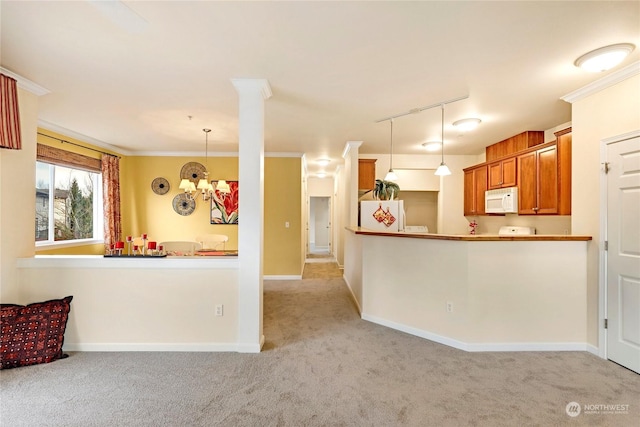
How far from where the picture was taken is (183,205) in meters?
5.80

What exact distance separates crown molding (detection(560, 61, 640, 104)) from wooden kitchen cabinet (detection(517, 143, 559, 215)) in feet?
2.52

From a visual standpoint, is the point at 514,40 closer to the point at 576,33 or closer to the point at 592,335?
the point at 576,33

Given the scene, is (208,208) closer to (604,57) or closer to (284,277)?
(284,277)

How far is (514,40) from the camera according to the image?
2.06 meters

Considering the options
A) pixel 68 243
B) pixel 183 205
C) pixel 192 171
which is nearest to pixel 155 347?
pixel 68 243

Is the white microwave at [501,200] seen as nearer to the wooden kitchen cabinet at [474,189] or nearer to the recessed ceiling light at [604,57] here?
the wooden kitchen cabinet at [474,189]

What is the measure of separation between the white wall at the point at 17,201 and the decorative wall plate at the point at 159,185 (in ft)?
9.65

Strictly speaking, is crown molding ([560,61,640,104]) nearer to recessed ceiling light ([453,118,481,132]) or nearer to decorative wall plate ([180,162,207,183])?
recessed ceiling light ([453,118,481,132])

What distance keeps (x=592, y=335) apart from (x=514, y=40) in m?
2.85

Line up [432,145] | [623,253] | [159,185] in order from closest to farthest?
[623,253] → [432,145] → [159,185]

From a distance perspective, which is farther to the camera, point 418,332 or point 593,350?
point 418,332

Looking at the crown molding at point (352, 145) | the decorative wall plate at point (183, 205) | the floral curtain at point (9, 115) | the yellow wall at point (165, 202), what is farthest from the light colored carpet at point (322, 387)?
the decorative wall plate at point (183, 205)

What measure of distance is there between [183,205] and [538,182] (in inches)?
239

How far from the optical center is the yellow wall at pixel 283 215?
5766 millimetres
